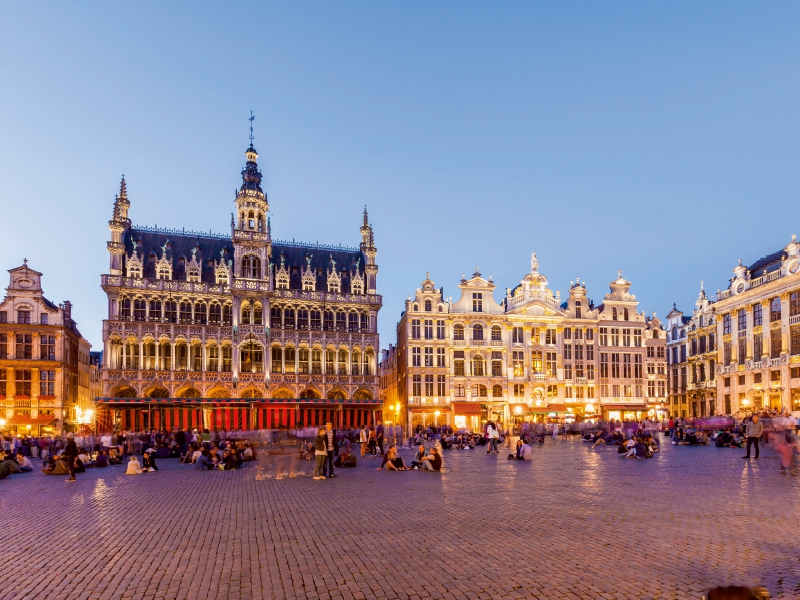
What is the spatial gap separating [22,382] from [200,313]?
1830cm

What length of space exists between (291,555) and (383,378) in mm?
91019

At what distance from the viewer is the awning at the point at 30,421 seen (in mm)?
63906

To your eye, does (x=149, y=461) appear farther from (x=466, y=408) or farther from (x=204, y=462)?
(x=466, y=408)

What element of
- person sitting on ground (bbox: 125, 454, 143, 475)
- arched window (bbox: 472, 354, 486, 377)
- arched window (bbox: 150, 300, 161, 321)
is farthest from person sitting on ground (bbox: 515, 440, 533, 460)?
arched window (bbox: 150, 300, 161, 321)

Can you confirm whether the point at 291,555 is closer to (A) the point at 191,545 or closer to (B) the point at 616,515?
(A) the point at 191,545

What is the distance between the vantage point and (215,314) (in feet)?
219

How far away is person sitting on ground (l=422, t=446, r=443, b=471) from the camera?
2509 cm

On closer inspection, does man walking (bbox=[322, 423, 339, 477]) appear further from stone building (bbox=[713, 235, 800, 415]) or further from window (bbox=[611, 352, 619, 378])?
window (bbox=[611, 352, 619, 378])

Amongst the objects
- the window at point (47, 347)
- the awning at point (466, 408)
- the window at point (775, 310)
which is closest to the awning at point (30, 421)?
the window at point (47, 347)

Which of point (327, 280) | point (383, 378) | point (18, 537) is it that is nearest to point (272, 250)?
point (327, 280)

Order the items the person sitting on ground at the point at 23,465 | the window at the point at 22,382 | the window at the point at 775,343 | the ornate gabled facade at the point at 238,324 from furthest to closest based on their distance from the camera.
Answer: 1. the window at the point at 22,382
2. the window at the point at 775,343
3. the ornate gabled facade at the point at 238,324
4. the person sitting on ground at the point at 23,465

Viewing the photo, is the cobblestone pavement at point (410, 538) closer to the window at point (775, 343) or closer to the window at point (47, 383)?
the window at point (775, 343)

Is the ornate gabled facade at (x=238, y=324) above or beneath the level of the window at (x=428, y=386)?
above

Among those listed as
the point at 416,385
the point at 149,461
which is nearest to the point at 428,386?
the point at 416,385
